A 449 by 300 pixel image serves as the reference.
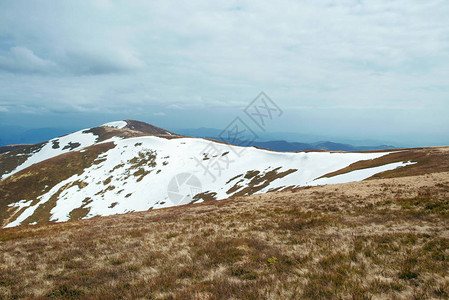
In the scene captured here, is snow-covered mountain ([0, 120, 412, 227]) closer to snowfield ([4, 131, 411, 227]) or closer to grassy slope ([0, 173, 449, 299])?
snowfield ([4, 131, 411, 227])

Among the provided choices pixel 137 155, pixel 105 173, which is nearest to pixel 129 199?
pixel 105 173

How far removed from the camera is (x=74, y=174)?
346ft

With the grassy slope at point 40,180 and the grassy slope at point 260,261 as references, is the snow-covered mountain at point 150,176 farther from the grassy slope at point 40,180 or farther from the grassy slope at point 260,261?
the grassy slope at point 260,261

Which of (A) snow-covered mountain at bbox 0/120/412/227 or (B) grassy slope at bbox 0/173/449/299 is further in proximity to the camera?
(A) snow-covered mountain at bbox 0/120/412/227

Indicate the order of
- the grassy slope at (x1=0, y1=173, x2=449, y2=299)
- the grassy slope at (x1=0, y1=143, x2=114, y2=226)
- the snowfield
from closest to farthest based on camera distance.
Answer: the grassy slope at (x1=0, y1=173, x2=449, y2=299) < the snowfield < the grassy slope at (x1=0, y1=143, x2=114, y2=226)

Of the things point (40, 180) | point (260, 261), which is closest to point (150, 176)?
point (40, 180)

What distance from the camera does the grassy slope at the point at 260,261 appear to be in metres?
6.51

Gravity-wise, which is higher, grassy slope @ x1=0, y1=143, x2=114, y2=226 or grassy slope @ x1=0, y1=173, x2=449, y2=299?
grassy slope @ x1=0, y1=173, x2=449, y2=299

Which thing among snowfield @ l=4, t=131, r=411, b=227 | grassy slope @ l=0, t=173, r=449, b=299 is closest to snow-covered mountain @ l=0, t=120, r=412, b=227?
snowfield @ l=4, t=131, r=411, b=227

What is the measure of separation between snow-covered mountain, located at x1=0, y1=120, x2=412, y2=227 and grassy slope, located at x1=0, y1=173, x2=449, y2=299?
32.4 meters

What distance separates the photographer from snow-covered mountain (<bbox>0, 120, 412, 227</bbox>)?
63.6m

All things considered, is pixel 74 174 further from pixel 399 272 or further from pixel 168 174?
pixel 399 272

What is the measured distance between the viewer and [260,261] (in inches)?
348

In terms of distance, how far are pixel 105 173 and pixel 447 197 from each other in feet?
383
